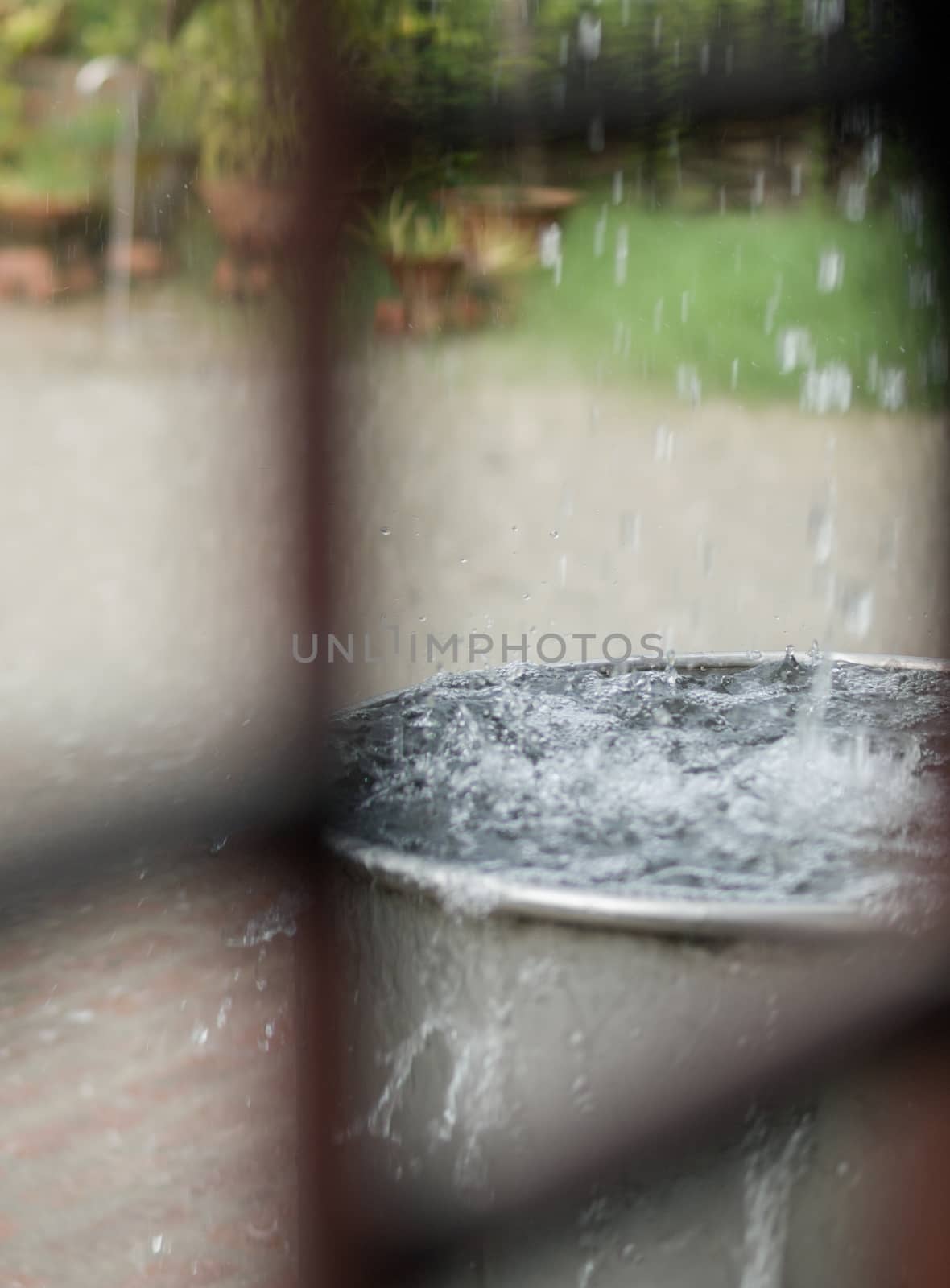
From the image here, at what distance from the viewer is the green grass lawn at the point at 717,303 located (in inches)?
162

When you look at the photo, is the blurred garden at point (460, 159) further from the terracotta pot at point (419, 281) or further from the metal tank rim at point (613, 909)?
the metal tank rim at point (613, 909)

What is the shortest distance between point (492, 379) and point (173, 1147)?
3.94m

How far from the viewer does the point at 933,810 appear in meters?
0.97

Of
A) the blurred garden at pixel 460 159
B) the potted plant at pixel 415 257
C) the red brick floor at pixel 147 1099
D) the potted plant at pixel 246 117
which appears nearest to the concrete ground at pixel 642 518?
the blurred garden at pixel 460 159

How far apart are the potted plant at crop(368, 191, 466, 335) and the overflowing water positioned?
362 millimetres

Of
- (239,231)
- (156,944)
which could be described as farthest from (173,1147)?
(239,231)

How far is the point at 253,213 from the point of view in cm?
43

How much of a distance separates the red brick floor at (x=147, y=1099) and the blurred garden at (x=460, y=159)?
2.27ft

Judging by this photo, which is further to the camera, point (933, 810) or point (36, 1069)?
point (36, 1069)

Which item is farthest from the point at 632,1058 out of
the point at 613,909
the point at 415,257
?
the point at 415,257

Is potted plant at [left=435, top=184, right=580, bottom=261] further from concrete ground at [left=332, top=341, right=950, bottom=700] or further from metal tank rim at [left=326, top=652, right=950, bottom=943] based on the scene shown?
concrete ground at [left=332, top=341, right=950, bottom=700]

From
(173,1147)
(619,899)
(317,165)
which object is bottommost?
(173,1147)

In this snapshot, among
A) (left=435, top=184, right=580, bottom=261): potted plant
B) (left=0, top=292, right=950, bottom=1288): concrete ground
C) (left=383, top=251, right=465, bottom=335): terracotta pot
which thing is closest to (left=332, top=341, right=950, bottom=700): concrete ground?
(left=0, top=292, right=950, bottom=1288): concrete ground

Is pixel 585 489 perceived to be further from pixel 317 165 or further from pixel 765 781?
pixel 317 165
